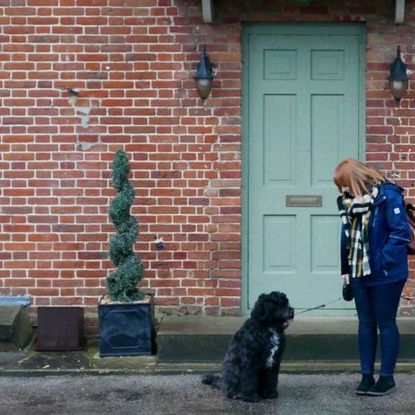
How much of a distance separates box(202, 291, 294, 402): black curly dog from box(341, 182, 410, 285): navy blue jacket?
2.20 ft

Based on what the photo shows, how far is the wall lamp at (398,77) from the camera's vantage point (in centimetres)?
803

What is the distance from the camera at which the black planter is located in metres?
7.57

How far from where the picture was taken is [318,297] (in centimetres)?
845

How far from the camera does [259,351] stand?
249 inches

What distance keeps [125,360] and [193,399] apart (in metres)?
1.09

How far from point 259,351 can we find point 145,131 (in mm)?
2716

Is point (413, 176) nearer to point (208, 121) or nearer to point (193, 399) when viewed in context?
point (208, 121)

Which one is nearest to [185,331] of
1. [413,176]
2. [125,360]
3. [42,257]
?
[125,360]

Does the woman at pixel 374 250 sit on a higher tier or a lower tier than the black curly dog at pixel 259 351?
higher

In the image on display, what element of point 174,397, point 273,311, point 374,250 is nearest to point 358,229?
point 374,250

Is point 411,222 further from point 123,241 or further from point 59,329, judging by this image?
point 59,329

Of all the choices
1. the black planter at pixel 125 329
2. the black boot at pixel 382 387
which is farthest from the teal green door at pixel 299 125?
the black boot at pixel 382 387

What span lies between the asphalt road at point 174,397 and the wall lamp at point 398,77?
2483mm

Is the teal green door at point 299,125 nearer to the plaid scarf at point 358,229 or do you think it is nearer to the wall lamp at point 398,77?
the wall lamp at point 398,77
